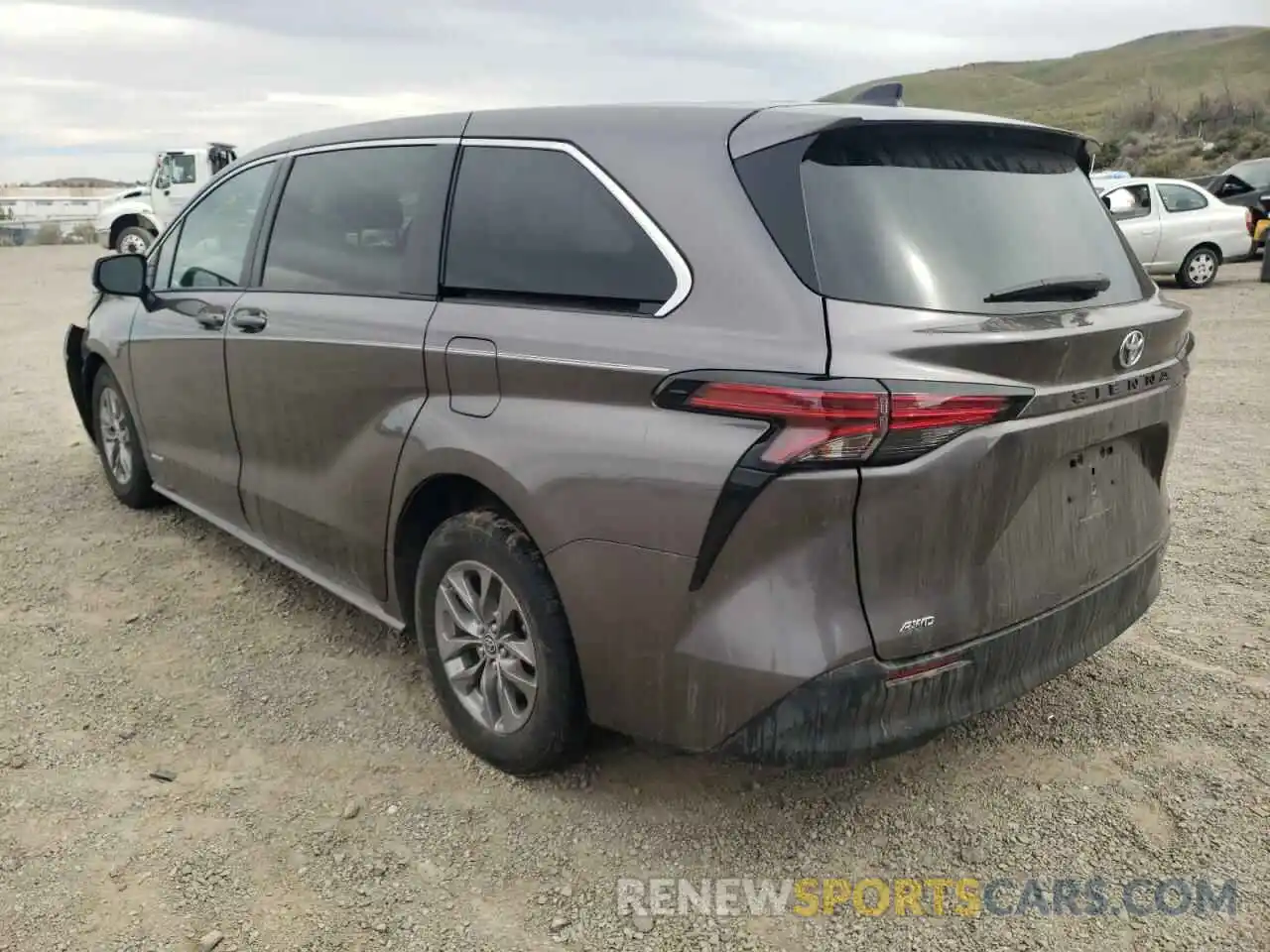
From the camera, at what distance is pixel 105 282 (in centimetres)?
451

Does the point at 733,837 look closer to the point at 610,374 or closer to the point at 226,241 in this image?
the point at 610,374

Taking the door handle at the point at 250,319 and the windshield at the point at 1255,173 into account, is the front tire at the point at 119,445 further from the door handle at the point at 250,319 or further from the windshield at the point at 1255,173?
the windshield at the point at 1255,173

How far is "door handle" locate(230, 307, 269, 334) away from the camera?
367 centimetres

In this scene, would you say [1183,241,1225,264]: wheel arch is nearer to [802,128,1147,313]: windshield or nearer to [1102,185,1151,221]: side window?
[1102,185,1151,221]: side window

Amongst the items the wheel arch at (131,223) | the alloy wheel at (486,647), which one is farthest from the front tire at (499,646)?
the wheel arch at (131,223)

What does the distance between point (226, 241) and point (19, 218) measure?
31713 mm

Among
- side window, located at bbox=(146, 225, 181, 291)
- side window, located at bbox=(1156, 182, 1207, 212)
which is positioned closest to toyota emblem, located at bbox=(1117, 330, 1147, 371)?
side window, located at bbox=(146, 225, 181, 291)

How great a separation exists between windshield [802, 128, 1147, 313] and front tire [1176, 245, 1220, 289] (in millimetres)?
13691

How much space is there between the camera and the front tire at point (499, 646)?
267cm

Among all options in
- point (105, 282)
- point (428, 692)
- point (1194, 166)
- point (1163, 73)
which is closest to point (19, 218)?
point (105, 282)

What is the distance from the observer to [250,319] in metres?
3.74

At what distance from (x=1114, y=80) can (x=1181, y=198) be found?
399ft

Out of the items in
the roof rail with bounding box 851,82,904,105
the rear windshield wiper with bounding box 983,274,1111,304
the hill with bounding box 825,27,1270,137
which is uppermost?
the hill with bounding box 825,27,1270,137

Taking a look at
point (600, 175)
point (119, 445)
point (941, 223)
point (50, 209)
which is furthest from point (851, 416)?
point (50, 209)
